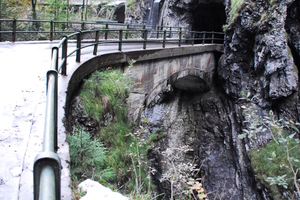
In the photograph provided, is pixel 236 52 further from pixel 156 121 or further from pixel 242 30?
pixel 156 121

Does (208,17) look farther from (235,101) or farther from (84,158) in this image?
(84,158)

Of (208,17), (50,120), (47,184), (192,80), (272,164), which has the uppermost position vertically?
(208,17)

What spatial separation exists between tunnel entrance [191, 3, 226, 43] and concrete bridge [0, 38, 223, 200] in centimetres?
568

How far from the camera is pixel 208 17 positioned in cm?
2350

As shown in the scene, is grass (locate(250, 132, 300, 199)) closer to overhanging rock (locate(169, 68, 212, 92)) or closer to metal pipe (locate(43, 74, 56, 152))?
overhanging rock (locate(169, 68, 212, 92))

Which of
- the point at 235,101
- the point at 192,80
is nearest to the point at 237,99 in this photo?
the point at 235,101

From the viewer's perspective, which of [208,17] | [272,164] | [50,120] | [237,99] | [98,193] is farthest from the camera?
[208,17]

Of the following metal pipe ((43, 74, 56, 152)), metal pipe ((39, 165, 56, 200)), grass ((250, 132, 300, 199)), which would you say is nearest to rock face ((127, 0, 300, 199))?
grass ((250, 132, 300, 199))

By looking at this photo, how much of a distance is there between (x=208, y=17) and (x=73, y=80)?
20.2 meters

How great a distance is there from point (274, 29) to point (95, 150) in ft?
38.2

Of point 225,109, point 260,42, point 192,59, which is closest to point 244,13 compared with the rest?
point 260,42

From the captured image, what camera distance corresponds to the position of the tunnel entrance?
71.9 feet

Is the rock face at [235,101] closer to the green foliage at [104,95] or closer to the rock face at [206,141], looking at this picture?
the rock face at [206,141]

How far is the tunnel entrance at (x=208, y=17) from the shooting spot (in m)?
21.9
